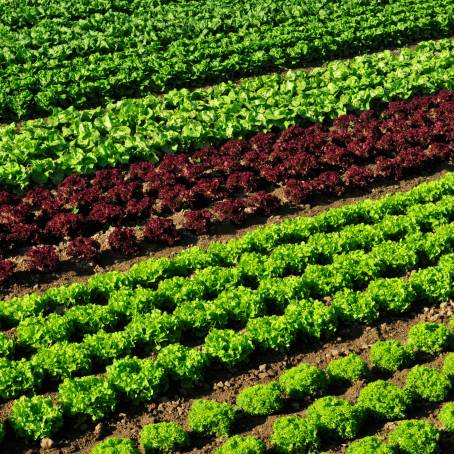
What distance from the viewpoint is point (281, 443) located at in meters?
10.1

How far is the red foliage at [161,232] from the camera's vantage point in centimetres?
1479

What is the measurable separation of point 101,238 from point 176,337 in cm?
369

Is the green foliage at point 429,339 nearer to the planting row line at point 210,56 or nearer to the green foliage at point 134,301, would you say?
the green foliage at point 134,301

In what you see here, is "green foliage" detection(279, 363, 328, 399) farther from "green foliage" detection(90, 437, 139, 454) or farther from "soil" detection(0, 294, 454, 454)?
"green foliage" detection(90, 437, 139, 454)

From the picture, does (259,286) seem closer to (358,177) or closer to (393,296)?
(393,296)

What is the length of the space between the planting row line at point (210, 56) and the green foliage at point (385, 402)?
13118 millimetres

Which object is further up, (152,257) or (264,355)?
(152,257)

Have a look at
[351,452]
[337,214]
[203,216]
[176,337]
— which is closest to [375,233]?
[337,214]

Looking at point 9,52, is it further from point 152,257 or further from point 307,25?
point 152,257

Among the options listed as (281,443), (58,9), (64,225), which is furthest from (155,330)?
(58,9)

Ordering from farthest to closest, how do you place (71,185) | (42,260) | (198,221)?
(71,185) → (198,221) → (42,260)

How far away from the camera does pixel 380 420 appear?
35.3 feet

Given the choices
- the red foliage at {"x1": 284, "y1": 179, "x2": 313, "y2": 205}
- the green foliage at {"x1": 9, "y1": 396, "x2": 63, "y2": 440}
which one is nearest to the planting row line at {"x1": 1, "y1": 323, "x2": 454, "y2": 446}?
the green foliage at {"x1": 9, "y1": 396, "x2": 63, "y2": 440}

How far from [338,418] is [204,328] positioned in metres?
2.88
